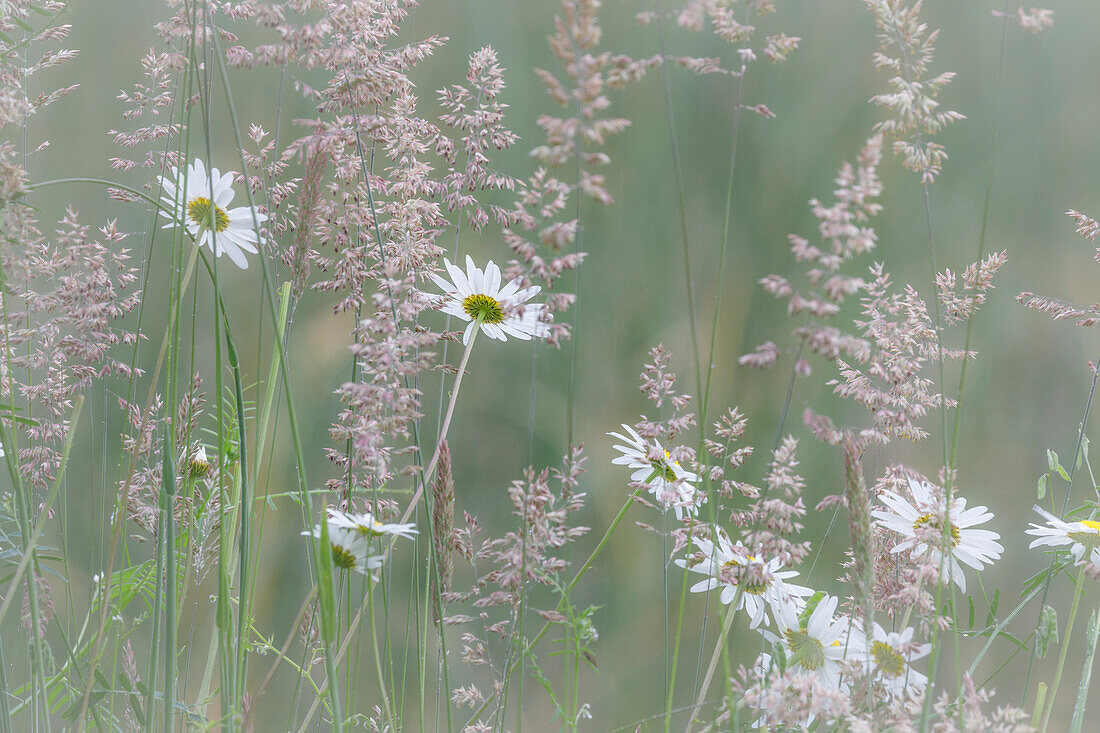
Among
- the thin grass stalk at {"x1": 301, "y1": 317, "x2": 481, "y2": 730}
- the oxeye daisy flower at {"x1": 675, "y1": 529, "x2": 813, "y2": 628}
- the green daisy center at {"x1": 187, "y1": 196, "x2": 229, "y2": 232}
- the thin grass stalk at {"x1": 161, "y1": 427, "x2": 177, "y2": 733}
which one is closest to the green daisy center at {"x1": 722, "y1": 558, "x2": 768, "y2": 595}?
the oxeye daisy flower at {"x1": 675, "y1": 529, "x2": 813, "y2": 628}

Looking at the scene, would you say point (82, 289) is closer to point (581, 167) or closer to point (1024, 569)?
point (581, 167)

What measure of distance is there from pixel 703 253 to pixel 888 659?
0.57 meters

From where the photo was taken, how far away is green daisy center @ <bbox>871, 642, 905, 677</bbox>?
0.41 m

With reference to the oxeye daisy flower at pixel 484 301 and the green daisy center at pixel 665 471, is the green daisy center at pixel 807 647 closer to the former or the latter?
the green daisy center at pixel 665 471

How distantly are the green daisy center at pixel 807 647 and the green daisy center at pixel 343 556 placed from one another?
0.85 ft

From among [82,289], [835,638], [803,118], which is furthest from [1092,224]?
[82,289]

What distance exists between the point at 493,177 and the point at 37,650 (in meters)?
0.37

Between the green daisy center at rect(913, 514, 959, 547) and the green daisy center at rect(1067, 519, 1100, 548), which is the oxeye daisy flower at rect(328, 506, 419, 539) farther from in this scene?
the green daisy center at rect(1067, 519, 1100, 548)

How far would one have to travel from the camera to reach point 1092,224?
1.80 feet

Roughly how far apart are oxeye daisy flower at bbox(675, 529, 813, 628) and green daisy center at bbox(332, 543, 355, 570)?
0.18 meters

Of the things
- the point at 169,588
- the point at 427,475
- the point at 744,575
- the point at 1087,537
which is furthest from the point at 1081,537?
the point at 169,588

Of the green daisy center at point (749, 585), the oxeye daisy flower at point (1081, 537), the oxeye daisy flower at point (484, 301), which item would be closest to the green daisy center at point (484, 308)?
the oxeye daisy flower at point (484, 301)

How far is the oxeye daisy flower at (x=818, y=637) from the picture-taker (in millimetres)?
459

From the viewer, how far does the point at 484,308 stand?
55 cm
